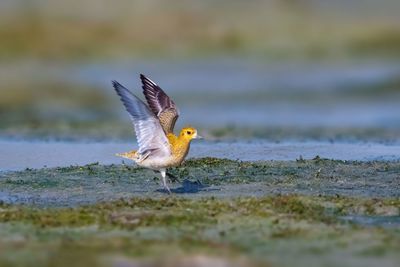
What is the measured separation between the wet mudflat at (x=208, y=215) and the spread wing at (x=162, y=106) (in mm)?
778

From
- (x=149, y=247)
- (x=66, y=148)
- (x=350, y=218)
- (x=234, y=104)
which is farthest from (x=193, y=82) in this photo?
(x=149, y=247)

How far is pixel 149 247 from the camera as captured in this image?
423 inches

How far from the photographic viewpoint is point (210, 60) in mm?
33969

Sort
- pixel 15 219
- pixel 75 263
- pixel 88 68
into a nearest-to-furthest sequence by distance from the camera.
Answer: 1. pixel 75 263
2. pixel 15 219
3. pixel 88 68

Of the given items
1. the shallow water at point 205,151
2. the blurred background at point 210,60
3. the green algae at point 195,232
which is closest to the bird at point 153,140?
the green algae at point 195,232

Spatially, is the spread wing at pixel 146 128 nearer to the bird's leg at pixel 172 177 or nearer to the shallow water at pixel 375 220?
the bird's leg at pixel 172 177

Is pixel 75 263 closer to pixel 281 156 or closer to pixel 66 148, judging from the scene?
pixel 281 156

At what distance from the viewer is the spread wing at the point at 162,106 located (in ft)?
50.7

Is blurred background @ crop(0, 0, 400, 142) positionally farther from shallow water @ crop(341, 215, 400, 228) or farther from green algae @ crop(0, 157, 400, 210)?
shallow water @ crop(341, 215, 400, 228)

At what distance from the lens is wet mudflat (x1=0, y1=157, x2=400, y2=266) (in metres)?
10.5

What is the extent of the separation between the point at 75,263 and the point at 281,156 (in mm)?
9184

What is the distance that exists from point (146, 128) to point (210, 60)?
772 inches

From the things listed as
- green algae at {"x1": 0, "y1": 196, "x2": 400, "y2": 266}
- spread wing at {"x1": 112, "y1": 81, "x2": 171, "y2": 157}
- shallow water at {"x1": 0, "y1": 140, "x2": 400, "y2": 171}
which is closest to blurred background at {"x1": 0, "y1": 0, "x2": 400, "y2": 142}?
shallow water at {"x1": 0, "y1": 140, "x2": 400, "y2": 171}

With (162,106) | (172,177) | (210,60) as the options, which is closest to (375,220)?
(172,177)
